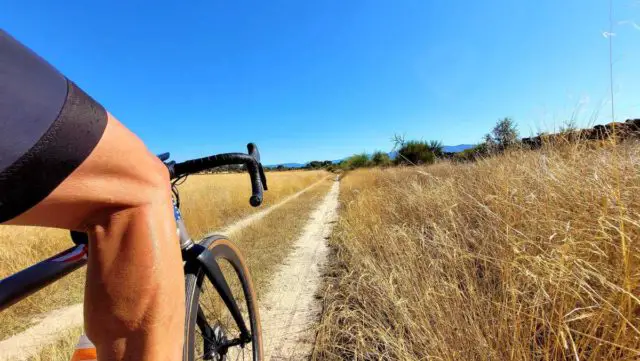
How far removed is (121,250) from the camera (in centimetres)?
59

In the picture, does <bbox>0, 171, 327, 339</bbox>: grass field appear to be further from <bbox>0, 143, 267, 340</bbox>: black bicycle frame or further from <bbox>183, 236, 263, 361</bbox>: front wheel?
<bbox>0, 143, 267, 340</bbox>: black bicycle frame

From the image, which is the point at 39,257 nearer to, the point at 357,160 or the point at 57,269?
the point at 57,269

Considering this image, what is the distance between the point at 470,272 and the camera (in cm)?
251

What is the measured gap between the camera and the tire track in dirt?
279cm

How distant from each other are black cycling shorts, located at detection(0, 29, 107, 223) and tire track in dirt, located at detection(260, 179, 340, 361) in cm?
255

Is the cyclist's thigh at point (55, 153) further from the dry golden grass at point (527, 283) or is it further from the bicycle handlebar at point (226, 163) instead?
the dry golden grass at point (527, 283)

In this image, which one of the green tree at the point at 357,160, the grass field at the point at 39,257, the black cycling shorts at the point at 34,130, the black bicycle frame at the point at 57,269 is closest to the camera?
the black cycling shorts at the point at 34,130

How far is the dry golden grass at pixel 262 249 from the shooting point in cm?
277

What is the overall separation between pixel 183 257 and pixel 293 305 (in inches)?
103

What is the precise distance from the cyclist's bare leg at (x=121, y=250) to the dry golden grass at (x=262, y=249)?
9.23 ft

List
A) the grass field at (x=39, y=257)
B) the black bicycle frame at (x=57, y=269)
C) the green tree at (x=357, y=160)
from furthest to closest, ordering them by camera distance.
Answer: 1. the green tree at (x=357, y=160)
2. the grass field at (x=39, y=257)
3. the black bicycle frame at (x=57, y=269)

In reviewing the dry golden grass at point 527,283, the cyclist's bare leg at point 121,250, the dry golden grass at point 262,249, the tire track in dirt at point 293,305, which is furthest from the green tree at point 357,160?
the cyclist's bare leg at point 121,250

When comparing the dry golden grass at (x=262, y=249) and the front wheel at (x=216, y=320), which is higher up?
the front wheel at (x=216, y=320)

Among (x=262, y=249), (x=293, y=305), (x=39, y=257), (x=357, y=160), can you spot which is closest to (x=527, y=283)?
(x=293, y=305)
